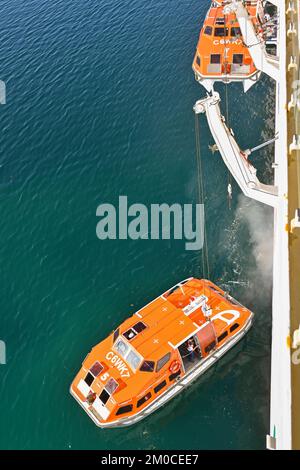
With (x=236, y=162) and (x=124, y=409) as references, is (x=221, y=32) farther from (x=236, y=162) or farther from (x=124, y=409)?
(x=124, y=409)

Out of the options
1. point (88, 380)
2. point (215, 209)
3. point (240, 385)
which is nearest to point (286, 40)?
point (215, 209)

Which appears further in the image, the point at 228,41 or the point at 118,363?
the point at 228,41

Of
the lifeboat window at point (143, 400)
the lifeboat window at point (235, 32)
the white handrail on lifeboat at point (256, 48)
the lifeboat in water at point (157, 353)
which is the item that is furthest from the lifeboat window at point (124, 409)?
the lifeboat window at point (235, 32)

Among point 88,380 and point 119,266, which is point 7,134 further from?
point 88,380

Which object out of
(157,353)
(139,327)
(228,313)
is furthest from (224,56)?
(157,353)

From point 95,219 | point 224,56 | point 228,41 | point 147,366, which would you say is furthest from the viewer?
point 228,41

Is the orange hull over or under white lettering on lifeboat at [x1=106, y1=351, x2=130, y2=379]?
over

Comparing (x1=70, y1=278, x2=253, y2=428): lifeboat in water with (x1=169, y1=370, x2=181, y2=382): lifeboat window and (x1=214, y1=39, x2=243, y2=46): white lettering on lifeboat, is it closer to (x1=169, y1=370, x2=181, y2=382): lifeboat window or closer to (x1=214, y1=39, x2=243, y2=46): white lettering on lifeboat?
(x1=169, y1=370, x2=181, y2=382): lifeboat window

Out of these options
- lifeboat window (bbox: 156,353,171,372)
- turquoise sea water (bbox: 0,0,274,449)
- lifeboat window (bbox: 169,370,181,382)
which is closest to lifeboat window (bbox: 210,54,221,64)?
turquoise sea water (bbox: 0,0,274,449)
